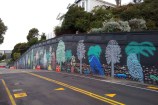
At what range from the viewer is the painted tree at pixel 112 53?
22661 mm

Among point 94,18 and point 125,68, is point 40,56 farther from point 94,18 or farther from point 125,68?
point 125,68

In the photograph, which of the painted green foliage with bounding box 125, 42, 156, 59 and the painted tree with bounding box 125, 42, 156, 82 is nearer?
the painted green foliage with bounding box 125, 42, 156, 59

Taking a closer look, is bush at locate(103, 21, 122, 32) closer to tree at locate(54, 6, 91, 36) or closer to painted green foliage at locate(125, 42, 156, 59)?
painted green foliage at locate(125, 42, 156, 59)

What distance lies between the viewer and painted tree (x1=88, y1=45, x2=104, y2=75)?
25.5 meters

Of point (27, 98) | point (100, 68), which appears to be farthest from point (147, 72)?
point (27, 98)

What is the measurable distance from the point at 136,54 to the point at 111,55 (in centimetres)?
361

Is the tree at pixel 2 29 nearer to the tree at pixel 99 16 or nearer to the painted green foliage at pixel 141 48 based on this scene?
the tree at pixel 99 16

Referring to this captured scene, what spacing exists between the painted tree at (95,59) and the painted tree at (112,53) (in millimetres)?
1389

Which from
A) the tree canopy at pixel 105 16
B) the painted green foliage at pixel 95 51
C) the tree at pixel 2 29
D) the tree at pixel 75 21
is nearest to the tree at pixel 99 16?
the tree canopy at pixel 105 16

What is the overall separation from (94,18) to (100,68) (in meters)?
22.0

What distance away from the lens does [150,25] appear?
36531mm

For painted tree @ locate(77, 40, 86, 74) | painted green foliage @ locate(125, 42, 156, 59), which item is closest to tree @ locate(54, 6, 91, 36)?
painted tree @ locate(77, 40, 86, 74)

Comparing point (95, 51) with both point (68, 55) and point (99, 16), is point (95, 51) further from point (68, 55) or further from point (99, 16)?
point (99, 16)

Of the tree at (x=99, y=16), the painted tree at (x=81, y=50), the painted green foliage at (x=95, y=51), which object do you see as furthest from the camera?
the tree at (x=99, y=16)
